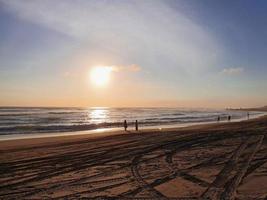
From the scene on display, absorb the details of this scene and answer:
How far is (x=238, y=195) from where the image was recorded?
7.21m

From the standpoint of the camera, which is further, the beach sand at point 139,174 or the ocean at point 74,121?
the ocean at point 74,121

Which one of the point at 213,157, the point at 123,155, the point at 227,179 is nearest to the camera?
the point at 227,179

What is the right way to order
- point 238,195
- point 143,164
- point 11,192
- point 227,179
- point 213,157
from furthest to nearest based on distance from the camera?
1. point 213,157
2. point 143,164
3. point 227,179
4. point 11,192
5. point 238,195

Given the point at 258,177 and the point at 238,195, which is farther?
the point at 258,177

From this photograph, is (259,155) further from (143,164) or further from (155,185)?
(155,185)

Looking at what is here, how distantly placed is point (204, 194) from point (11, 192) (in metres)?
4.72

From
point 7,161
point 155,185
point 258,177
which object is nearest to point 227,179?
point 258,177

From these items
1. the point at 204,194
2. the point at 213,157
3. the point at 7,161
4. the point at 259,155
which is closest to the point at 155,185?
the point at 204,194

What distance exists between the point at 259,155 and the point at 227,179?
4.43 metres

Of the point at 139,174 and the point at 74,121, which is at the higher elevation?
the point at 74,121

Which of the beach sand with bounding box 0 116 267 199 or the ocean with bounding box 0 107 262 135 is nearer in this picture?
the beach sand with bounding box 0 116 267 199

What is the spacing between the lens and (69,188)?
8.26 meters

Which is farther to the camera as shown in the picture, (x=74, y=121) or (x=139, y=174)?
(x=74, y=121)

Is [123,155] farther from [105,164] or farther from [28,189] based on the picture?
[28,189]
